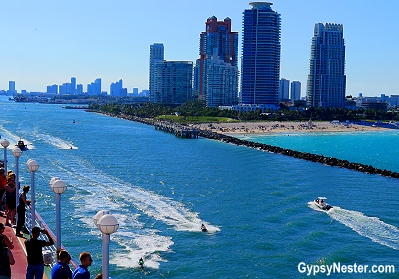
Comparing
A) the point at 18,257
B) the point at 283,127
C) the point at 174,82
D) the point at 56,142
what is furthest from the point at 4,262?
the point at 174,82

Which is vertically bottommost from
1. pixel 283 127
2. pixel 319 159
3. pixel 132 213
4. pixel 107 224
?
pixel 132 213

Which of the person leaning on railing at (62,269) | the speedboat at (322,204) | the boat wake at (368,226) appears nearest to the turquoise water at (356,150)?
the speedboat at (322,204)

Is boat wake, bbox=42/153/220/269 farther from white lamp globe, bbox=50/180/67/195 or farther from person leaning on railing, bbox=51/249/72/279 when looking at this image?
person leaning on railing, bbox=51/249/72/279

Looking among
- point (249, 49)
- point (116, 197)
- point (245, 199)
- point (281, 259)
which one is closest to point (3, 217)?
point (281, 259)

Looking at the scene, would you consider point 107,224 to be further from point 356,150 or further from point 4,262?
point 356,150

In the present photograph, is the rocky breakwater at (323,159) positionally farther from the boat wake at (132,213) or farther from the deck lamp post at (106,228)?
the deck lamp post at (106,228)

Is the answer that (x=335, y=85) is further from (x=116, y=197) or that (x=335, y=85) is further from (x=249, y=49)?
(x=116, y=197)

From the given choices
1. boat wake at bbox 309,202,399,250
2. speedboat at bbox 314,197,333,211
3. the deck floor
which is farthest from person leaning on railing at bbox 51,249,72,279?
speedboat at bbox 314,197,333,211
